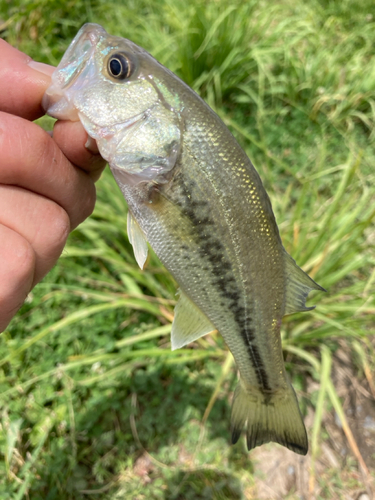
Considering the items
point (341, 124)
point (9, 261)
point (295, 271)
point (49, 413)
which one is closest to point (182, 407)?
point (49, 413)

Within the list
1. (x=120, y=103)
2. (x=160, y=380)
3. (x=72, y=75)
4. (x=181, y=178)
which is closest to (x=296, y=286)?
(x=181, y=178)

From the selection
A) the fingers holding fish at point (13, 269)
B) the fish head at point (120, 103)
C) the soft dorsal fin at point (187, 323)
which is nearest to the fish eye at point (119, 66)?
the fish head at point (120, 103)

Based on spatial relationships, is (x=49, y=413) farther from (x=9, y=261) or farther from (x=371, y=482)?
(x=371, y=482)

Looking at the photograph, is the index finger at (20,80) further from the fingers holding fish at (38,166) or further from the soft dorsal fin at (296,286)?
the soft dorsal fin at (296,286)

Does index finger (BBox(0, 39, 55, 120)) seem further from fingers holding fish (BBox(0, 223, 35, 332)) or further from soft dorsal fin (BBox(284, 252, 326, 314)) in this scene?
soft dorsal fin (BBox(284, 252, 326, 314))

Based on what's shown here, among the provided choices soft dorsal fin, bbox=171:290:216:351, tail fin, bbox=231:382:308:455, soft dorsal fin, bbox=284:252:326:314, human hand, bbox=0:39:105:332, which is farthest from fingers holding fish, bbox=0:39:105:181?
tail fin, bbox=231:382:308:455

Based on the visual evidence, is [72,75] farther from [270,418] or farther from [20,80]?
[270,418]

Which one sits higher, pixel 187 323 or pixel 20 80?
pixel 20 80
